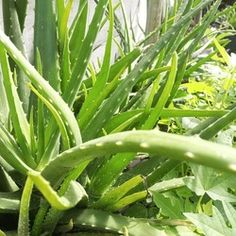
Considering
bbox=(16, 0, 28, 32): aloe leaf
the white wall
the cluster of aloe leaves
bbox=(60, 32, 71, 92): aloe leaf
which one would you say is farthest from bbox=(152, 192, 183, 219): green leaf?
the white wall

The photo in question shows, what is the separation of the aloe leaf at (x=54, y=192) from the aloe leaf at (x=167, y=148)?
0.04m

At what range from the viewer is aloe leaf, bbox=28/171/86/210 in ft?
1.02

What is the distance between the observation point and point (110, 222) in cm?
54

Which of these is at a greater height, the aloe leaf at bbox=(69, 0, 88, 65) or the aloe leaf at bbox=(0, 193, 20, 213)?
the aloe leaf at bbox=(69, 0, 88, 65)

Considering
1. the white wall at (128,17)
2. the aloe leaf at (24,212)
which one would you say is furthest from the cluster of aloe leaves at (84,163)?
the white wall at (128,17)

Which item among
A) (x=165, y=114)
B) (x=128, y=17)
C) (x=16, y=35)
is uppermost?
(x=16, y=35)

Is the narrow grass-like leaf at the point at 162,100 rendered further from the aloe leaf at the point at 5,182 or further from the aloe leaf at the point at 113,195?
the aloe leaf at the point at 5,182

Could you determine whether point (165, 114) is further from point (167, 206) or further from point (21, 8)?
point (21, 8)

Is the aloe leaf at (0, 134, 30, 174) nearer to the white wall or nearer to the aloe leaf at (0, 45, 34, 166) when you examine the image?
the aloe leaf at (0, 45, 34, 166)

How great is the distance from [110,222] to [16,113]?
0.17 meters

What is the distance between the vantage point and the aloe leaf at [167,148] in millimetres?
236

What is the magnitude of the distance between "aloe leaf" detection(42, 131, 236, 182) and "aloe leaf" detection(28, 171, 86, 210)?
0.14ft

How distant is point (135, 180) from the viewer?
1.62 feet

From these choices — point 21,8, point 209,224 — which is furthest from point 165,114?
point 21,8
